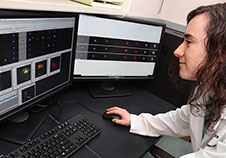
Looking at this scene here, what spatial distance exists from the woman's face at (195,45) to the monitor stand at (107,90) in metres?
0.52

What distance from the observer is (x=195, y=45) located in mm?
762

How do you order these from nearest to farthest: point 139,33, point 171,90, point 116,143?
1. point 116,143
2. point 139,33
3. point 171,90

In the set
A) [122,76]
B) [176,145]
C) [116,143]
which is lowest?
[176,145]

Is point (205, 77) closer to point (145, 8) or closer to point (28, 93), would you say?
point (28, 93)

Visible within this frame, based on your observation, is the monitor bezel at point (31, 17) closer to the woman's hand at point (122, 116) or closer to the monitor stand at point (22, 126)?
the monitor stand at point (22, 126)

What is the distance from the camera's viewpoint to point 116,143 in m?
0.84

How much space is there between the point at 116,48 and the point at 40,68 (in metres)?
0.48

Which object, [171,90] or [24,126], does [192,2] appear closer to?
[171,90]

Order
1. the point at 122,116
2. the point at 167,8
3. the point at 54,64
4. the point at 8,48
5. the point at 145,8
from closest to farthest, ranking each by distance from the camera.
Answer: the point at 8,48 < the point at 54,64 < the point at 122,116 < the point at 145,8 < the point at 167,8

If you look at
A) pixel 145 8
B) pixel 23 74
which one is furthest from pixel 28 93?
pixel 145 8

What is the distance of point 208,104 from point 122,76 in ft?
1.73

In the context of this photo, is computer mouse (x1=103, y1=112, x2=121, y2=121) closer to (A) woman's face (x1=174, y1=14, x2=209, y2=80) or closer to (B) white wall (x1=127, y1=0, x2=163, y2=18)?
(A) woman's face (x1=174, y1=14, x2=209, y2=80)

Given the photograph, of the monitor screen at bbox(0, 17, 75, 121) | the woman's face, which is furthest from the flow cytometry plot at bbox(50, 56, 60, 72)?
the woman's face

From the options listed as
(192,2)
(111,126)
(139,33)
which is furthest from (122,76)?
(192,2)
